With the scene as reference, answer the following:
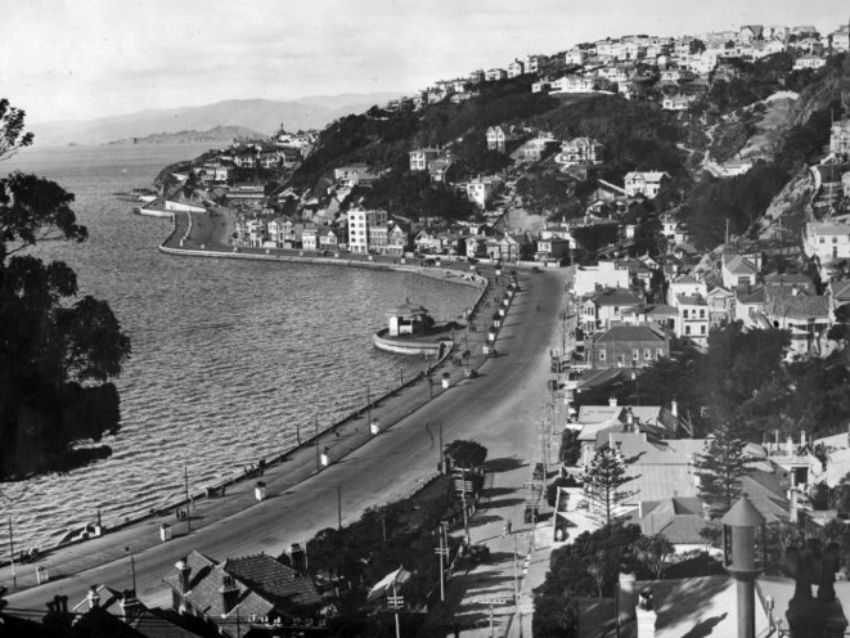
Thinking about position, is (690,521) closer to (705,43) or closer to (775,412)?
(775,412)

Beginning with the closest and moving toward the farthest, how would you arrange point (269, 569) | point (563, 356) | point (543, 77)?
point (269, 569), point (563, 356), point (543, 77)

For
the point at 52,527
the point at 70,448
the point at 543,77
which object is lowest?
the point at 52,527

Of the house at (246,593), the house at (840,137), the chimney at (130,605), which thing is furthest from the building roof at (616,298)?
the chimney at (130,605)

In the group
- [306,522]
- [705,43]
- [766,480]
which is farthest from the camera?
[705,43]

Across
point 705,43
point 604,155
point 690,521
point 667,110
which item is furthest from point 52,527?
point 705,43

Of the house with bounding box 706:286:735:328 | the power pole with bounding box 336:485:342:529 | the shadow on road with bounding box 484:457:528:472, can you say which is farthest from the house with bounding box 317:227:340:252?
the power pole with bounding box 336:485:342:529

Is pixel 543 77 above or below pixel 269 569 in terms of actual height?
above
